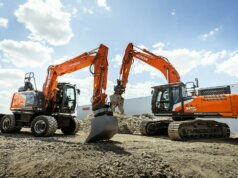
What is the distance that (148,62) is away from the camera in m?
13.9

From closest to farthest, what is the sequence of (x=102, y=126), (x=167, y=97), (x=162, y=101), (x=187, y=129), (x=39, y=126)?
1. (x=102, y=126)
2. (x=187, y=129)
3. (x=39, y=126)
4. (x=167, y=97)
5. (x=162, y=101)

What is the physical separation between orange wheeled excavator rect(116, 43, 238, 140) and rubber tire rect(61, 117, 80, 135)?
326cm

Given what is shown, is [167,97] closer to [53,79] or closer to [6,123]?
[53,79]

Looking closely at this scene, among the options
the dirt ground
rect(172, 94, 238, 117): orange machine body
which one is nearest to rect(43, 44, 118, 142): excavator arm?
the dirt ground

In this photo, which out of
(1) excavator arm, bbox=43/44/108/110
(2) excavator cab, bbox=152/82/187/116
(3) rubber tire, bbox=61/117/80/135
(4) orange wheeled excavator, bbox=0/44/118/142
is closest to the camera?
(1) excavator arm, bbox=43/44/108/110

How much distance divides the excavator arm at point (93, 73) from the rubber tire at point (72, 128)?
1582 mm

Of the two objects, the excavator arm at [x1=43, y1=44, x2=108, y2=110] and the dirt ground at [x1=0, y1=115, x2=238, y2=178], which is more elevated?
the excavator arm at [x1=43, y1=44, x2=108, y2=110]

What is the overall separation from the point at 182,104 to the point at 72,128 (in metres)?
5.91

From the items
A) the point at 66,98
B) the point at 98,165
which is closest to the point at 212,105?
the point at 66,98

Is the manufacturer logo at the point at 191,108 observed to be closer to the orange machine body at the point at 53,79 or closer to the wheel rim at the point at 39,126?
the orange machine body at the point at 53,79

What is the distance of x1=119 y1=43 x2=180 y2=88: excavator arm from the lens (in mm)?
13398

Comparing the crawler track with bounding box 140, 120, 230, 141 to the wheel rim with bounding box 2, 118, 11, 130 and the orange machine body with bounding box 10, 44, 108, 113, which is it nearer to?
the orange machine body with bounding box 10, 44, 108, 113

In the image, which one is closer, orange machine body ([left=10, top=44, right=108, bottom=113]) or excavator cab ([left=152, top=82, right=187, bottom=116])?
orange machine body ([left=10, top=44, right=108, bottom=113])

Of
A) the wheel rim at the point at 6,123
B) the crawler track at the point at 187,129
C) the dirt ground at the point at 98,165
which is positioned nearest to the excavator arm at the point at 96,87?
the dirt ground at the point at 98,165
